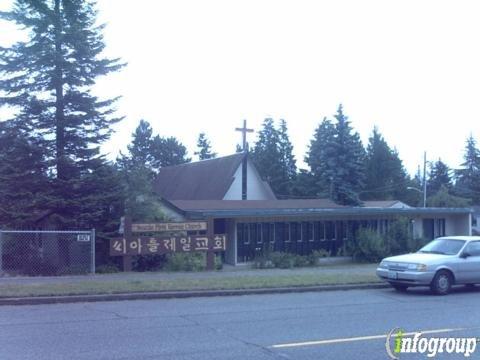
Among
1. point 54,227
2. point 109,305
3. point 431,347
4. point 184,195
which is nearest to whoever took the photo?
point 431,347

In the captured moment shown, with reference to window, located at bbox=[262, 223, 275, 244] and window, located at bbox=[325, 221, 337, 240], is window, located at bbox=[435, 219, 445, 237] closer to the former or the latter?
window, located at bbox=[325, 221, 337, 240]

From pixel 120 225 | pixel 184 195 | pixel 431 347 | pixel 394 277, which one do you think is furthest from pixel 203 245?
pixel 184 195

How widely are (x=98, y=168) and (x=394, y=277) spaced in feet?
41.0

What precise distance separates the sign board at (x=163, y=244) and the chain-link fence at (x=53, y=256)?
1.05 meters

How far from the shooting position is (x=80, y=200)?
2238cm

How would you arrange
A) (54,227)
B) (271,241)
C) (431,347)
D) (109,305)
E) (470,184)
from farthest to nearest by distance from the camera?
(470,184), (271,241), (54,227), (109,305), (431,347)

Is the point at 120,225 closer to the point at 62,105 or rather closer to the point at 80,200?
the point at 80,200

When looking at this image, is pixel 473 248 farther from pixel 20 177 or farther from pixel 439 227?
pixel 20 177

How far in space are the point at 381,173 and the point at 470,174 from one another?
16885mm

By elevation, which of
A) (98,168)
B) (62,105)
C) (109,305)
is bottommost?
(109,305)

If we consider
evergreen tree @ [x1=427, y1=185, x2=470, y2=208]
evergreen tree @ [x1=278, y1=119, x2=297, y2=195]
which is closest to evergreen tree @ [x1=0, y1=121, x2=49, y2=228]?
evergreen tree @ [x1=427, y1=185, x2=470, y2=208]

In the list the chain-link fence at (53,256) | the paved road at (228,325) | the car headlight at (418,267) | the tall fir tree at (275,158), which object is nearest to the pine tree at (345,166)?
the tall fir tree at (275,158)

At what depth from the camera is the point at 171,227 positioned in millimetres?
21297

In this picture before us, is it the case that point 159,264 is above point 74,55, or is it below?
below
